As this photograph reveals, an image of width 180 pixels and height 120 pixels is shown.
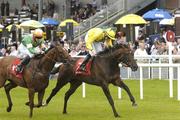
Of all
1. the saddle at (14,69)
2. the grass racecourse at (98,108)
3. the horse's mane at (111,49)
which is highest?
the horse's mane at (111,49)

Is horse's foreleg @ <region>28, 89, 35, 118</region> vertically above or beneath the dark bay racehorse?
beneath

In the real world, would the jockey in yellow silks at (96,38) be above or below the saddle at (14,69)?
above

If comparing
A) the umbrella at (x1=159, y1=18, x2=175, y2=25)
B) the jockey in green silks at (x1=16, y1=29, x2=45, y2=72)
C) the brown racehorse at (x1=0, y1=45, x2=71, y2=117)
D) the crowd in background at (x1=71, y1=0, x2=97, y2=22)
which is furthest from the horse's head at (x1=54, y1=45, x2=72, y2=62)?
the crowd in background at (x1=71, y1=0, x2=97, y2=22)

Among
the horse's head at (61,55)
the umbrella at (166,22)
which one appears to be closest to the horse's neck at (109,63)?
the horse's head at (61,55)

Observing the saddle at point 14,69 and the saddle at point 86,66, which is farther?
the saddle at point 86,66

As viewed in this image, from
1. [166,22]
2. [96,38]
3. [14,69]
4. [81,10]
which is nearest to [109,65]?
[96,38]

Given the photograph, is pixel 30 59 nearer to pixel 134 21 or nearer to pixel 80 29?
pixel 134 21

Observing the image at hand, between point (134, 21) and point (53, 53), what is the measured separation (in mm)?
16419

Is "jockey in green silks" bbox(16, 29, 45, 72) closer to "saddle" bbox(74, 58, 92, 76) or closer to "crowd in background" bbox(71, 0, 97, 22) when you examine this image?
"saddle" bbox(74, 58, 92, 76)

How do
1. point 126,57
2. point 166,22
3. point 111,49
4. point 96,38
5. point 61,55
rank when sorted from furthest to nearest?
point 166,22 < point 96,38 < point 111,49 < point 126,57 < point 61,55

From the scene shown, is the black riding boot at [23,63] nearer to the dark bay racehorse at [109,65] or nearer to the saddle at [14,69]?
the saddle at [14,69]

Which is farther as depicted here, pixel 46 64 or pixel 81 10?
pixel 81 10

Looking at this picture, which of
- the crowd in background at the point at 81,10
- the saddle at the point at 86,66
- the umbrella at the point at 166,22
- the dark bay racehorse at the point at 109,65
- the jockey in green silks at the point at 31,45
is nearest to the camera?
the dark bay racehorse at the point at 109,65

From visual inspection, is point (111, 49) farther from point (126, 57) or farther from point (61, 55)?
point (61, 55)
